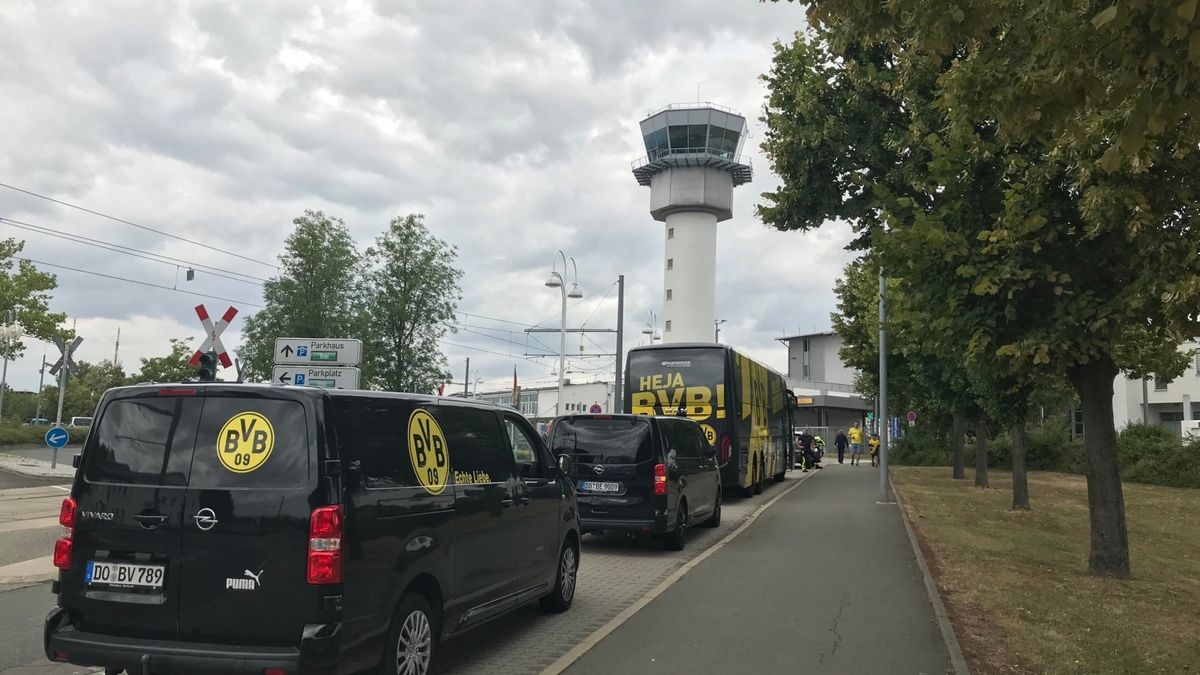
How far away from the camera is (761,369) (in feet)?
81.5

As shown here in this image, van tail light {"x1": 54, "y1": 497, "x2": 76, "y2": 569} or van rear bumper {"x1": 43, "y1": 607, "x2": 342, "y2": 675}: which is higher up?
van tail light {"x1": 54, "y1": 497, "x2": 76, "y2": 569}

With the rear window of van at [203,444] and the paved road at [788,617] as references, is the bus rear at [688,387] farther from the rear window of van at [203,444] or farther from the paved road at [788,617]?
the rear window of van at [203,444]

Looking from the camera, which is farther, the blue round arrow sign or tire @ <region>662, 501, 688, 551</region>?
the blue round arrow sign

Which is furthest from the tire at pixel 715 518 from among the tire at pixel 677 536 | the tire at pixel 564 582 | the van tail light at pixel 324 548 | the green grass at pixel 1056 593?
the van tail light at pixel 324 548

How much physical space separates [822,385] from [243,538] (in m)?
87.2

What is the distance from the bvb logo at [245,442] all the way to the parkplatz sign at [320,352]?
43.8 ft

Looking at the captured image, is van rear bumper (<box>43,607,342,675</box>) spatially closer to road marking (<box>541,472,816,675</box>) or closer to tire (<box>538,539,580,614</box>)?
road marking (<box>541,472,816,675</box>)

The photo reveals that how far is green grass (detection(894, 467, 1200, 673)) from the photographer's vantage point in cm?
690

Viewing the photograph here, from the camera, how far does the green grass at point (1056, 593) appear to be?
6.90m

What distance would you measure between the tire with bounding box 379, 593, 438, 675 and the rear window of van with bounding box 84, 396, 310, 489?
1142mm

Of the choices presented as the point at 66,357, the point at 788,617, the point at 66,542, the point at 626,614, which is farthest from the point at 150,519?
the point at 66,357

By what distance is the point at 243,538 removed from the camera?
189 inches

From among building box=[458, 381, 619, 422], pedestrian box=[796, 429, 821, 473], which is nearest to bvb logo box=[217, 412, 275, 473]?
pedestrian box=[796, 429, 821, 473]

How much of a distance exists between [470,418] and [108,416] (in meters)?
2.47
